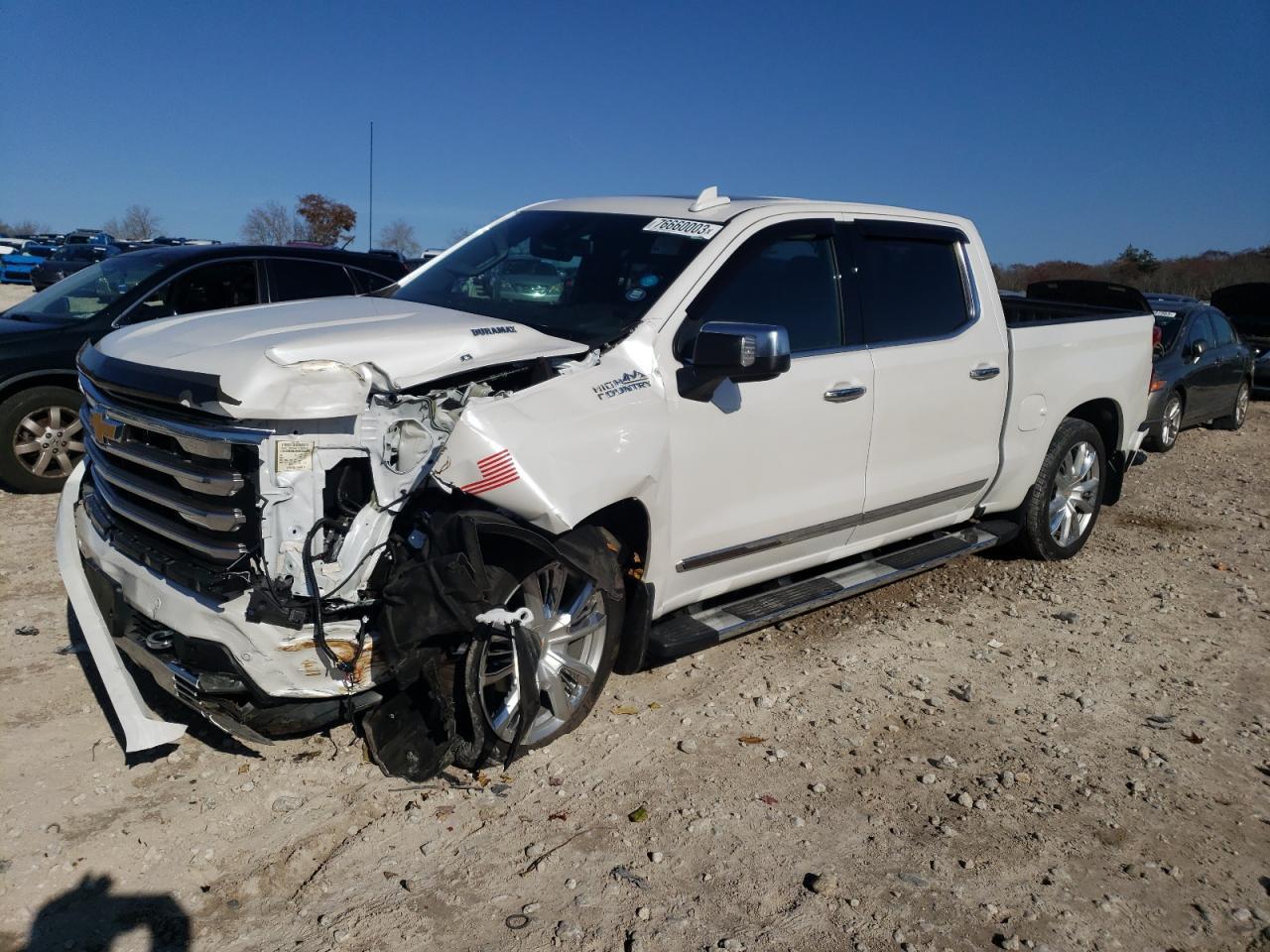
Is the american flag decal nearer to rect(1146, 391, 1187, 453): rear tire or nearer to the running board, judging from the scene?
the running board

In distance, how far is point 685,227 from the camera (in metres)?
4.41

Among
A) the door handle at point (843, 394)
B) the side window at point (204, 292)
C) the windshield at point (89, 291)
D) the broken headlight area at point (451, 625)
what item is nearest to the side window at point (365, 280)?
the side window at point (204, 292)

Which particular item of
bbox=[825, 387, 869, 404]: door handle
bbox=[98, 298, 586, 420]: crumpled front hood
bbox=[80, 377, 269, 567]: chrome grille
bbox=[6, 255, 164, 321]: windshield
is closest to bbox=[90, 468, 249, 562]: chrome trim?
bbox=[80, 377, 269, 567]: chrome grille

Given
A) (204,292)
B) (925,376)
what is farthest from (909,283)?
(204,292)

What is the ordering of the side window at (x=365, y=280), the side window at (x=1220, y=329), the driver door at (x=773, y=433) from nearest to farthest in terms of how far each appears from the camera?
the driver door at (x=773, y=433) < the side window at (x=365, y=280) < the side window at (x=1220, y=329)

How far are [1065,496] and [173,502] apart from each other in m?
5.24

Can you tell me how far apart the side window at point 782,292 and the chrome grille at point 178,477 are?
1.72 meters

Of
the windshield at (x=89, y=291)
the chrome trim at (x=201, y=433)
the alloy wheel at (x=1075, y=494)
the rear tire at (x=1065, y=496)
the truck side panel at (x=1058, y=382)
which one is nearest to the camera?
the chrome trim at (x=201, y=433)

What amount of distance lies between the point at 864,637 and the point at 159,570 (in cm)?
339

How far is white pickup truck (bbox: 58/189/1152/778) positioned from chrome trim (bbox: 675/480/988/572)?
0.6 inches

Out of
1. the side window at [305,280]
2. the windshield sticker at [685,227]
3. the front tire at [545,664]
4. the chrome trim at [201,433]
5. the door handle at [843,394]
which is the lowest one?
the front tire at [545,664]

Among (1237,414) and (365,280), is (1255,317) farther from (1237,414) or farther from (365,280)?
(365,280)

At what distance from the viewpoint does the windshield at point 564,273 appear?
4129 millimetres

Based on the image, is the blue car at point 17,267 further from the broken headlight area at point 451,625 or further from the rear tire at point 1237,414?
the broken headlight area at point 451,625
